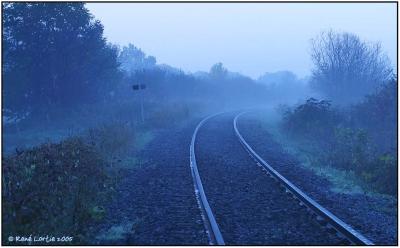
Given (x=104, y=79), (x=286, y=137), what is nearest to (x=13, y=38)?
(x=104, y=79)

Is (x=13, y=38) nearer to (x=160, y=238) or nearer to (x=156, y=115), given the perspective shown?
(x=156, y=115)

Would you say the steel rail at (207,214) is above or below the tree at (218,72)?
below

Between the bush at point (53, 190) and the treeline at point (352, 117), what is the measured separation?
6.86m

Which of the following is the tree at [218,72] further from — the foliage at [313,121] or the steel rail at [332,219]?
the steel rail at [332,219]

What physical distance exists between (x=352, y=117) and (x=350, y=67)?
680 inches

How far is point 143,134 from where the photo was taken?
22.6 meters

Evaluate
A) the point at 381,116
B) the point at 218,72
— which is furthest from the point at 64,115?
the point at 218,72

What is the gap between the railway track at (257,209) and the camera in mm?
6809

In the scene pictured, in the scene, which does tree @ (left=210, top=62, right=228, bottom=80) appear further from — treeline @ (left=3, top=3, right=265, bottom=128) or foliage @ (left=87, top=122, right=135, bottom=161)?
foliage @ (left=87, top=122, right=135, bottom=161)

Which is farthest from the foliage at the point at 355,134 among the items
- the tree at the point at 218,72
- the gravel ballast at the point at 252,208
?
the tree at the point at 218,72

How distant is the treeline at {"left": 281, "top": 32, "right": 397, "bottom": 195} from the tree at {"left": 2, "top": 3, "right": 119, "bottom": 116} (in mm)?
17650

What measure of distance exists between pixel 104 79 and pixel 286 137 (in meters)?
21.8

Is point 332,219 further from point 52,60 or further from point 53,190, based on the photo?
point 52,60

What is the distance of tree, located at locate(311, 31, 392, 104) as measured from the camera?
38688 millimetres
